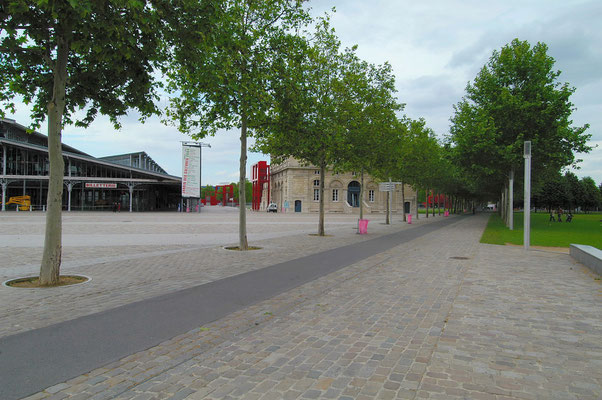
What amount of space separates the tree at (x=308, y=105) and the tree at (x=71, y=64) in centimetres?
570

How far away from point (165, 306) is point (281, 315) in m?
1.79

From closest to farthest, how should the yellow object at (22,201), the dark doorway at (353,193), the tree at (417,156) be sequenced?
the tree at (417,156)
the yellow object at (22,201)
the dark doorway at (353,193)

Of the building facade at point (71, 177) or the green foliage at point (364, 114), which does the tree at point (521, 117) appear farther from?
the building facade at point (71, 177)

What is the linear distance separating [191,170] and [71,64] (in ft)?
147

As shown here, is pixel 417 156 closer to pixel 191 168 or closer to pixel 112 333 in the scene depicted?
pixel 191 168

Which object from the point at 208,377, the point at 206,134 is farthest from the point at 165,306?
the point at 206,134

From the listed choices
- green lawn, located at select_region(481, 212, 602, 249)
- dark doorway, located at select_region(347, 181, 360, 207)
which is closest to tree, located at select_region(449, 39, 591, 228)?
green lawn, located at select_region(481, 212, 602, 249)

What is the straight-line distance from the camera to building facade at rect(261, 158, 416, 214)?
74188 mm

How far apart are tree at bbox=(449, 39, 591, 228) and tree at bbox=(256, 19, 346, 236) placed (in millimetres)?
12312

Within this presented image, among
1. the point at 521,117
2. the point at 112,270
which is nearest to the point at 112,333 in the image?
the point at 112,270

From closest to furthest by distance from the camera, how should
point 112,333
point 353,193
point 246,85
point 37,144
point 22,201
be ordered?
point 112,333
point 246,85
point 22,201
point 37,144
point 353,193

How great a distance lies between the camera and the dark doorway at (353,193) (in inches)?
2987

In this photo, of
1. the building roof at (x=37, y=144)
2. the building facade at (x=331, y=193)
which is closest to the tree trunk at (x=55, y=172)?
the building roof at (x=37, y=144)

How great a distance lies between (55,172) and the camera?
7.50 m
